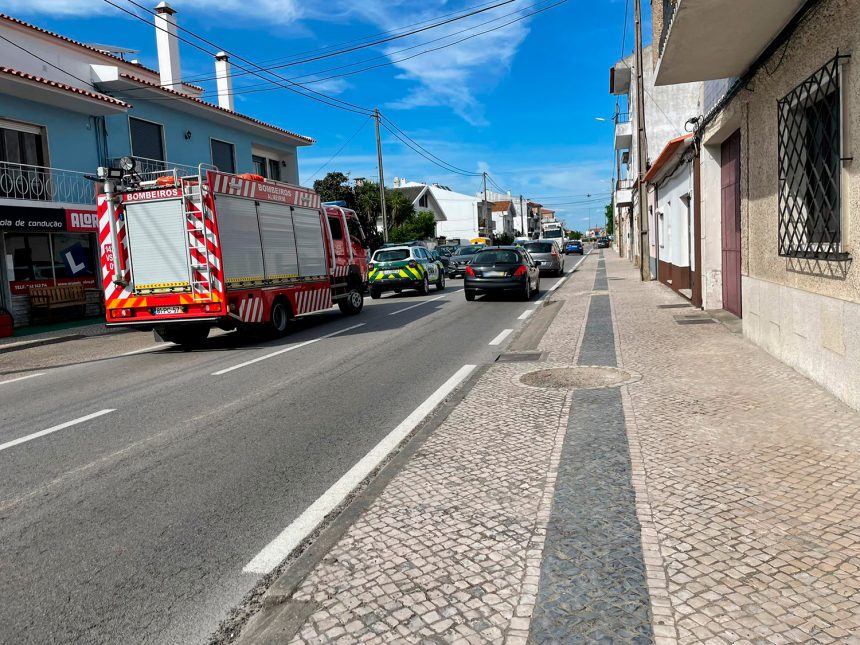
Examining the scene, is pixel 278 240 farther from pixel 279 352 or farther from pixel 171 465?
pixel 171 465

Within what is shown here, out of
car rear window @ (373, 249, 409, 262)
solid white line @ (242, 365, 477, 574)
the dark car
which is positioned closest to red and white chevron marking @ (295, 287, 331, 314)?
the dark car

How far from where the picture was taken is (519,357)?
30.1 ft

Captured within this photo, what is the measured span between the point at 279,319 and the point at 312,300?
1611mm

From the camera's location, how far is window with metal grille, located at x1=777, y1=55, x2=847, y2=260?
5.87m

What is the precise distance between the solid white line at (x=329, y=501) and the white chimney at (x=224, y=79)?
932 inches

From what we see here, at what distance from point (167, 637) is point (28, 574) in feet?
3.66

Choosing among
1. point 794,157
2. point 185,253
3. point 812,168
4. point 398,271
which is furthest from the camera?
point 398,271

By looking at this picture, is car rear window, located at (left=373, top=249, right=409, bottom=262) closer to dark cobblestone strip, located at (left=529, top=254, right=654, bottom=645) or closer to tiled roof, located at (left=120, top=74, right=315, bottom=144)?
tiled roof, located at (left=120, top=74, right=315, bottom=144)

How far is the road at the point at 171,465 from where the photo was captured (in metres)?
3.11

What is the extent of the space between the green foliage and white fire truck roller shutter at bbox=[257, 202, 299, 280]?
3930 cm

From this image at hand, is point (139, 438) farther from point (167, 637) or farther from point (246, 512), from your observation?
point (167, 637)

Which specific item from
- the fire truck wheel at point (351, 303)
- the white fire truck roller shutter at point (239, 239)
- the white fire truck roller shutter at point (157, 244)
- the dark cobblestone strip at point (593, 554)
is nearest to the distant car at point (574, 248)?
the fire truck wheel at point (351, 303)

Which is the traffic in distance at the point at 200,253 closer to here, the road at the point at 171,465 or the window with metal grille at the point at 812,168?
the road at the point at 171,465

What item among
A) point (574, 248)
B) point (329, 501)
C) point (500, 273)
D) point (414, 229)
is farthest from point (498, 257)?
point (574, 248)
